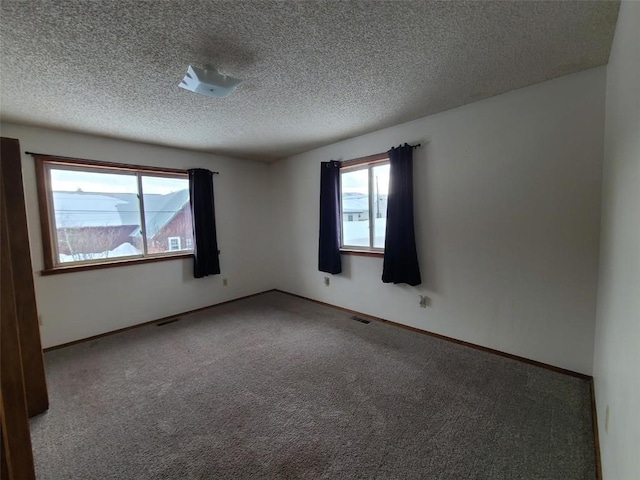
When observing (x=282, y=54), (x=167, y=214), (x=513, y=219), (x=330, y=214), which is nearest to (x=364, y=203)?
(x=330, y=214)

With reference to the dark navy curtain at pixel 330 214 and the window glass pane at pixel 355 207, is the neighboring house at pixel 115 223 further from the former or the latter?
the window glass pane at pixel 355 207

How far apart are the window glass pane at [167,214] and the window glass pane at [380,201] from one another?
8.63 ft

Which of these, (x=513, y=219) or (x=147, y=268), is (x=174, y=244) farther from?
(x=513, y=219)

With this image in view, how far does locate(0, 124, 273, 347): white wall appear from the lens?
2859 millimetres

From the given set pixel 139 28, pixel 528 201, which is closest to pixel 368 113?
pixel 528 201

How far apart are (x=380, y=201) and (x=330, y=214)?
0.73 m

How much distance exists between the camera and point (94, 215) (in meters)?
3.17

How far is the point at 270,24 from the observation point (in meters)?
1.46

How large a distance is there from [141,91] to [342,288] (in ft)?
10.0

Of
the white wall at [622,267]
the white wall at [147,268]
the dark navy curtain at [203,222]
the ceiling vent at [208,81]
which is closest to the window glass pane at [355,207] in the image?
the white wall at [147,268]

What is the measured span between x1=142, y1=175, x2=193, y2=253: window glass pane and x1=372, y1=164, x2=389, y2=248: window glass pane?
2632 mm

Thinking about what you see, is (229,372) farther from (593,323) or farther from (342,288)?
(593,323)

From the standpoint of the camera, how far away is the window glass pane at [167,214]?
361 cm

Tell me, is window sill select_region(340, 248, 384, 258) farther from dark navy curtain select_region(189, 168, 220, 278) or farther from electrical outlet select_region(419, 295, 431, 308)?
dark navy curtain select_region(189, 168, 220, 278)
